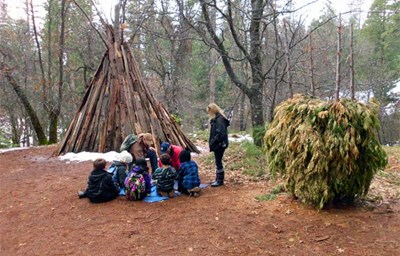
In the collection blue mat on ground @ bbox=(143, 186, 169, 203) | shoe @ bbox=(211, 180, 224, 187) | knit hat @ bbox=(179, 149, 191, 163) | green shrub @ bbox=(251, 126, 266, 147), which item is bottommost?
blue mat on ground @ bbox=(143, 186, 169, 203)

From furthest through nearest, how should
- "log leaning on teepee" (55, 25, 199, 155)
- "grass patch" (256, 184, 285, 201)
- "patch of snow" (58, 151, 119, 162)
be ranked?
1. "log leaning on teepee" (55, 25, 199, 155)
2. "patch of snow" (58, 151, 119, 162)
3. "grass patch" (256, 184, 285, 201)

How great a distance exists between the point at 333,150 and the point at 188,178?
2234mm

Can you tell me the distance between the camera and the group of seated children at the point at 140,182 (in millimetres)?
4781

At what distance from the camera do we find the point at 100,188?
4.77m

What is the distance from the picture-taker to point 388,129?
22.0m

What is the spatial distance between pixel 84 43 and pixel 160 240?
14.5 meters

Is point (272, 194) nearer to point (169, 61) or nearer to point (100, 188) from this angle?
point (100, 188)

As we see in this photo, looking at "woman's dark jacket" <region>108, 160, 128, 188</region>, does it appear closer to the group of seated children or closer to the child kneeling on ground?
the group of seated children

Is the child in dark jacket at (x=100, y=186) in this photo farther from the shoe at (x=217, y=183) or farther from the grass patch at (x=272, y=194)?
the grass patch at (x=272, y=194)

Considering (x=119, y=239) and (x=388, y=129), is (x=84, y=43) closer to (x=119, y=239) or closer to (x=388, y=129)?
(x=119, y=239)

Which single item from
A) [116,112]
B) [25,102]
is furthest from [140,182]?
[25,102]

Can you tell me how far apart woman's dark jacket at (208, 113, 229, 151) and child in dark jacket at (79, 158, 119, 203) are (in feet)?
5.86

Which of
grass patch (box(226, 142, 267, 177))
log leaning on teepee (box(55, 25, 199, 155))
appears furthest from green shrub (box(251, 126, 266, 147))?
log leaning on teepee (box(55, 25, 199, 155))

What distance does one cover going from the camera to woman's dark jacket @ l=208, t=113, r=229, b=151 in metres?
5.35
